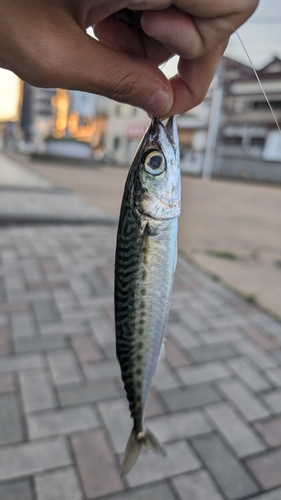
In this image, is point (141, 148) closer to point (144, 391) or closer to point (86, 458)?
point (144, 391)

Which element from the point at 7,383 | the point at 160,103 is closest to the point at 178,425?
the point at 7,383

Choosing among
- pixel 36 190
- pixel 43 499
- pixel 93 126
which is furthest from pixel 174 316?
pixel 93 126

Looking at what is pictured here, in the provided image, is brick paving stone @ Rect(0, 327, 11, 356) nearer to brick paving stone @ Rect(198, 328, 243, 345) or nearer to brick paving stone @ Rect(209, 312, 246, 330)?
brick paving stone @ Rect(198, 328, 243, 345)

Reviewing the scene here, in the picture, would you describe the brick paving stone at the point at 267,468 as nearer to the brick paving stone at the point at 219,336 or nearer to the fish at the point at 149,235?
the brick paving stone at the point at 219,336

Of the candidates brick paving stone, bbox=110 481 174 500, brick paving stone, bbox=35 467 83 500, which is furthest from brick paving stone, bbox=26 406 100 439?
brick paving stone, bbox=110 481 174 500

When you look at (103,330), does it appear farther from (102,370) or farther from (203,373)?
(203,373)

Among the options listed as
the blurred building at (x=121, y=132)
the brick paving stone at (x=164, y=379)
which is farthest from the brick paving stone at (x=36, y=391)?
the blurred building at (x=121, y=132)
